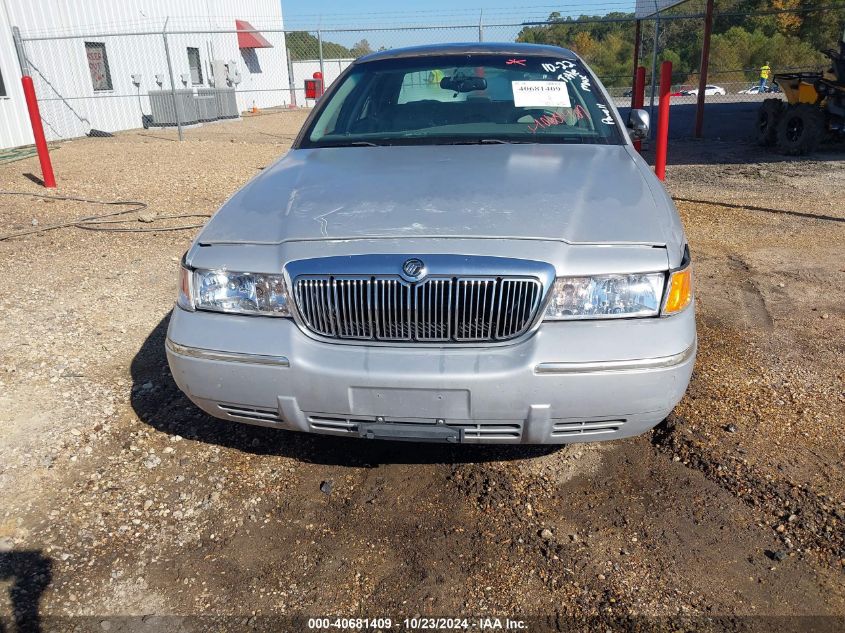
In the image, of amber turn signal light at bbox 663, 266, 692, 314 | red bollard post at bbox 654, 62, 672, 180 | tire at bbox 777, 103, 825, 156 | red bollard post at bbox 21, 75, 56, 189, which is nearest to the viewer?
amber turn signal light at bbox 663, 266, 692, 314

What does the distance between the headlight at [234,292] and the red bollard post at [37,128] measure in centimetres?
812

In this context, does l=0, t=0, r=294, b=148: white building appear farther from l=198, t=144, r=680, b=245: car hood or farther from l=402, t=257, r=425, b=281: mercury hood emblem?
l=402, t=257, r=425, b=281: mercury hood emblem

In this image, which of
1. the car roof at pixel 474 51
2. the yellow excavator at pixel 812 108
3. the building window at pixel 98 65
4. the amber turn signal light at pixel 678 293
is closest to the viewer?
the amber turn signal light at pixel 678 293

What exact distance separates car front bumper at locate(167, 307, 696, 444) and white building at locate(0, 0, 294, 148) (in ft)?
37.8

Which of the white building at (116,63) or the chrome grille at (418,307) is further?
the white building at (116,63)

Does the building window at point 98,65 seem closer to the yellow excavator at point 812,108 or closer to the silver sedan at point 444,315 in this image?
the yellow excavator at point 812,108

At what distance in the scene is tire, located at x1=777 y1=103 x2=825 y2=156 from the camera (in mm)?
10805

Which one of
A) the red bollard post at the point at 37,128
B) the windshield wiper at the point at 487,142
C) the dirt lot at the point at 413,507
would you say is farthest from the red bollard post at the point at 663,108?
the red bollard post at the point at 37,128

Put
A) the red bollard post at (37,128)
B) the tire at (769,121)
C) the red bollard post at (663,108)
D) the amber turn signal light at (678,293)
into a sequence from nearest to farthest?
the amber turn signal light at (678,293)
the red bollard post at (663,108)
the red bollard post at (37,128)
the tire at (769,121)

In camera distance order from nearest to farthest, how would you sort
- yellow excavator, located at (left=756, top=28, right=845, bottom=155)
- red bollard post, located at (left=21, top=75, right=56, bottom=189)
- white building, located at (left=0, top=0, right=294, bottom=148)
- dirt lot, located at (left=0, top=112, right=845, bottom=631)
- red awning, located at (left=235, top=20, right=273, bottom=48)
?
dirt lot, located at (left=0, top=112, right=845, bottom=631), red bollard post, located at (left=21, top=75, right=56, bottom=189), yellow excavator, located at (left=756, top=28, right=845, bottom=155), white building, located at (left=0, top=0, right=294, bottom=148), red awning, located at (left=235, top=20, right=273, bottom=48)

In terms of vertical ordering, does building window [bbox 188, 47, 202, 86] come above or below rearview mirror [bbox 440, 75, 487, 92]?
below

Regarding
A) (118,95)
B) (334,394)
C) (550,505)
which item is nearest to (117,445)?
(334,394)

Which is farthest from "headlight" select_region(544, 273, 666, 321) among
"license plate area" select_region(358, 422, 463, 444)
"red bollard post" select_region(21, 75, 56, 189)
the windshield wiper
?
"red bollard post" select_region(21, 75, 56, 189)

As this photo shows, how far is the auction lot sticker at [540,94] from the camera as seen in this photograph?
12.4ft
